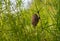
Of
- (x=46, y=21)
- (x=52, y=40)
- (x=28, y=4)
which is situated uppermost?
(x=28, y=4)

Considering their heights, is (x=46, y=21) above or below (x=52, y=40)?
above

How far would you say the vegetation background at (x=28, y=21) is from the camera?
1231 millimetres

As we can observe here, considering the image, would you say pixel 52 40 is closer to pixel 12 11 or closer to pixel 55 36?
pixel 55 36

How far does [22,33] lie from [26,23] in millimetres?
66

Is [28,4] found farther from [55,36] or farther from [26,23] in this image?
[55,36]

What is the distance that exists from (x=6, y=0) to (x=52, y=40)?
0.37 meters

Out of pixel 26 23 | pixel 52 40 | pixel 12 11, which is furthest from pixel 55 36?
pixel 12 11

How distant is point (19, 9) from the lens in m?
1.30

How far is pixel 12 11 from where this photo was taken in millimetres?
1331

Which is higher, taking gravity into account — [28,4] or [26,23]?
[28,4]

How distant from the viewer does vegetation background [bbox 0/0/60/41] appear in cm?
123

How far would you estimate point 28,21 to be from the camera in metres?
1.29

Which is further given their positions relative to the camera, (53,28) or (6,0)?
(6,0)

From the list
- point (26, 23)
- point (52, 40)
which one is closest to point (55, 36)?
point (52, 40)
